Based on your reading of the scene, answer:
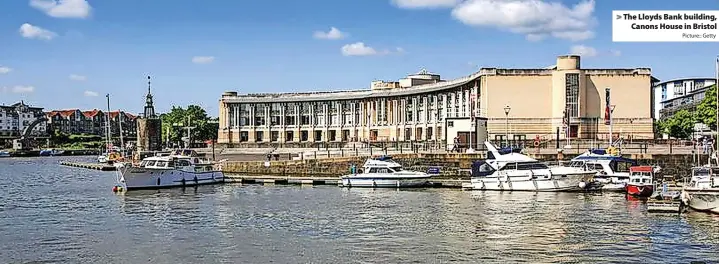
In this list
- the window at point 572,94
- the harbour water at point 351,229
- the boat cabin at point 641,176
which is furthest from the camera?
the window at point 572,94

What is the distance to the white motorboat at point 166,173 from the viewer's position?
200 feet

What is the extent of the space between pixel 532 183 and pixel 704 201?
17.0 m

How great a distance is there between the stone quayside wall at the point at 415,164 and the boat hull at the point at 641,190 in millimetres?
12862

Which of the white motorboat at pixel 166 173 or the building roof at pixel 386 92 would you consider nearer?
the white motorboat at pixel 166 173

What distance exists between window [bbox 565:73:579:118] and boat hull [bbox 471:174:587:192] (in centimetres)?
3457

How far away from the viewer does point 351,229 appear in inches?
1451

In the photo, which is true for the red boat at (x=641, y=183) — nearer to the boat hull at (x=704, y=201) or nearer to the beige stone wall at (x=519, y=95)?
the boat hull at (x=704, y=201)

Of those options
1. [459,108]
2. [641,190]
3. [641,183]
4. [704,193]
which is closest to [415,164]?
[641,183]

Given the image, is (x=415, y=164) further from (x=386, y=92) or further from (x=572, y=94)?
(x=386, y=92)

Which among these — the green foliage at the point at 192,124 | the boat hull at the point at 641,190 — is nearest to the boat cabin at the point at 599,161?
the boat hull at the point at 641,190

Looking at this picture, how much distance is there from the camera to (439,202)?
49500mm

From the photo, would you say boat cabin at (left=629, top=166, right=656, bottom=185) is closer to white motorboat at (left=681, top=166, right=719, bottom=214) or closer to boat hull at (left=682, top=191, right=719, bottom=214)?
white motorboat at (left=681, top=166, right=719, bottom=214)

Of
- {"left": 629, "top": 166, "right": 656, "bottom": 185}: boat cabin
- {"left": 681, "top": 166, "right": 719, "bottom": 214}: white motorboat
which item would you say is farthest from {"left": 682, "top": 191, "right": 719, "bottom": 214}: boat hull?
{"left": 629, "top": 166, "right": 656, "bottom": 185}: boat cabin

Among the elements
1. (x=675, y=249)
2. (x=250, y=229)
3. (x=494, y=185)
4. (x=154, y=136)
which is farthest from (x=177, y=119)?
(x=675, y=249)
